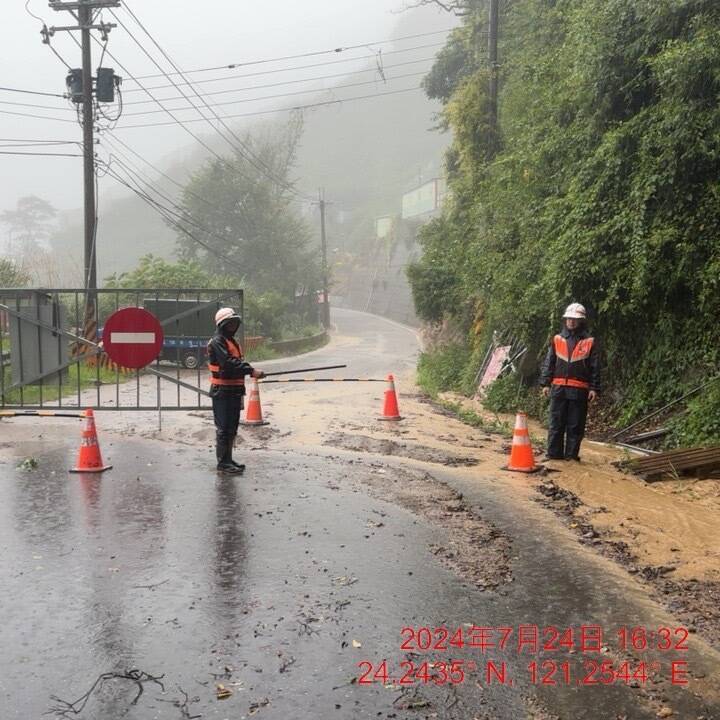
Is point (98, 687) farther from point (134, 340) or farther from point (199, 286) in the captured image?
point (199, 286)

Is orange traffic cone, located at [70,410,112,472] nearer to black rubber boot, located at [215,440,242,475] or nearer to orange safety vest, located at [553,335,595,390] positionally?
black rubber boot, located at [215,440,242,475]

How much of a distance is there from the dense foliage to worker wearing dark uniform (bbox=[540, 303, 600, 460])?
4.63 feet

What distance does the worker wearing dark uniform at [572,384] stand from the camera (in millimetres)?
9016

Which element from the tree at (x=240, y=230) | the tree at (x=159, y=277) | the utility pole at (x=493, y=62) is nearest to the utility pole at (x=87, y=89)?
the tree at (x=159, y=277)

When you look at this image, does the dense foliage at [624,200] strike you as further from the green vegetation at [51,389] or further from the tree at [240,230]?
the tree at [240,230]

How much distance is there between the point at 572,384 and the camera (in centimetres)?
907

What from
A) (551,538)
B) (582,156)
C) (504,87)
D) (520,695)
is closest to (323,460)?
(551,538)

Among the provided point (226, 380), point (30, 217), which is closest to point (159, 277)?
point (226, 380)

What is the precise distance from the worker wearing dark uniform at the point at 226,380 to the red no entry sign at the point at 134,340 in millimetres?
1882

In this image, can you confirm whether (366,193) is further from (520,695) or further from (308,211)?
(520,695)

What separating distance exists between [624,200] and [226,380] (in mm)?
6119

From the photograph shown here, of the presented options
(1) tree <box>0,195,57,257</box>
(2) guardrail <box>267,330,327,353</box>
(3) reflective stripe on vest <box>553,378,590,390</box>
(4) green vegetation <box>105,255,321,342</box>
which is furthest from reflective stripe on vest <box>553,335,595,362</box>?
(1) tree <box>0,195,57,257</box>

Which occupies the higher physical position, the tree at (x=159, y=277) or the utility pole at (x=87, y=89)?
the utility pole at (x=87, y=89)
